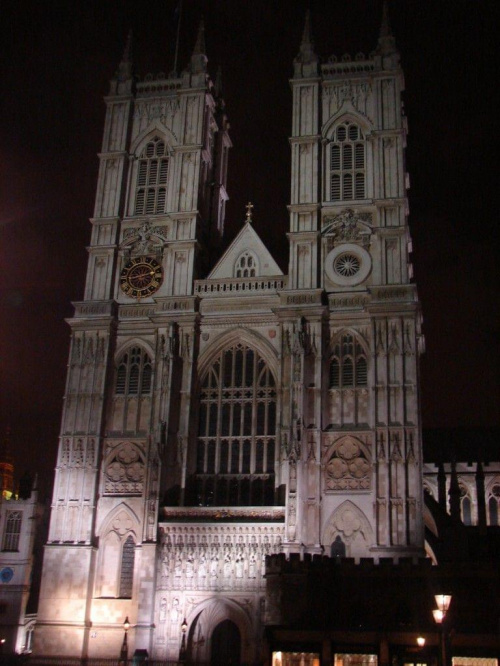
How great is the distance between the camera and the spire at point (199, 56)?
5059 cm

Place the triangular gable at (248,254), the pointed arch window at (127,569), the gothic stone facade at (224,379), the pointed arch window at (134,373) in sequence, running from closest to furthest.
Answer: the gothic stone facade at (224,379)
the pointed arch window at (127,569)
the pointed arch window at (134,373)
the triangular gable at (248,254)

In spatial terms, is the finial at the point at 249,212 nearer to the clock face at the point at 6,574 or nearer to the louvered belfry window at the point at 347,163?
the louvered belfry window at the point at 347,163

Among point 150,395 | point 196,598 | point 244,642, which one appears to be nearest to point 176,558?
point 196,598

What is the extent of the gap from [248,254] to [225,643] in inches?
758

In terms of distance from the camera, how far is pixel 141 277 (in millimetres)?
47250

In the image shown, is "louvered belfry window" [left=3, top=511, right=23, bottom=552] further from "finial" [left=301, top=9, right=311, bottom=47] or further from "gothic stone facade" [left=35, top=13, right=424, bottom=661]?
"finial" [left=301, top=9, right=311, bottom=47]

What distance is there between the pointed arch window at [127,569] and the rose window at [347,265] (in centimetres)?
1648

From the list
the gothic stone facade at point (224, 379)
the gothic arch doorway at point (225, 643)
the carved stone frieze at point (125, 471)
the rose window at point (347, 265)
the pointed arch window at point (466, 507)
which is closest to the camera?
the gothic stone facade at point (224, 379)

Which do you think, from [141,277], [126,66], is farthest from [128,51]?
[141,277]

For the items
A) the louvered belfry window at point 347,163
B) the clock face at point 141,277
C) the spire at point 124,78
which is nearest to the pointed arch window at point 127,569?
the clock face at point 141,277

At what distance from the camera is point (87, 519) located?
42219 millimetres

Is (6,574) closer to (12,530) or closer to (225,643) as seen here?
(12,530)

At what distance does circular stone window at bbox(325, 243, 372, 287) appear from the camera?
147ft

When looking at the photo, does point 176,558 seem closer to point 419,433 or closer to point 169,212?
point 419,433
